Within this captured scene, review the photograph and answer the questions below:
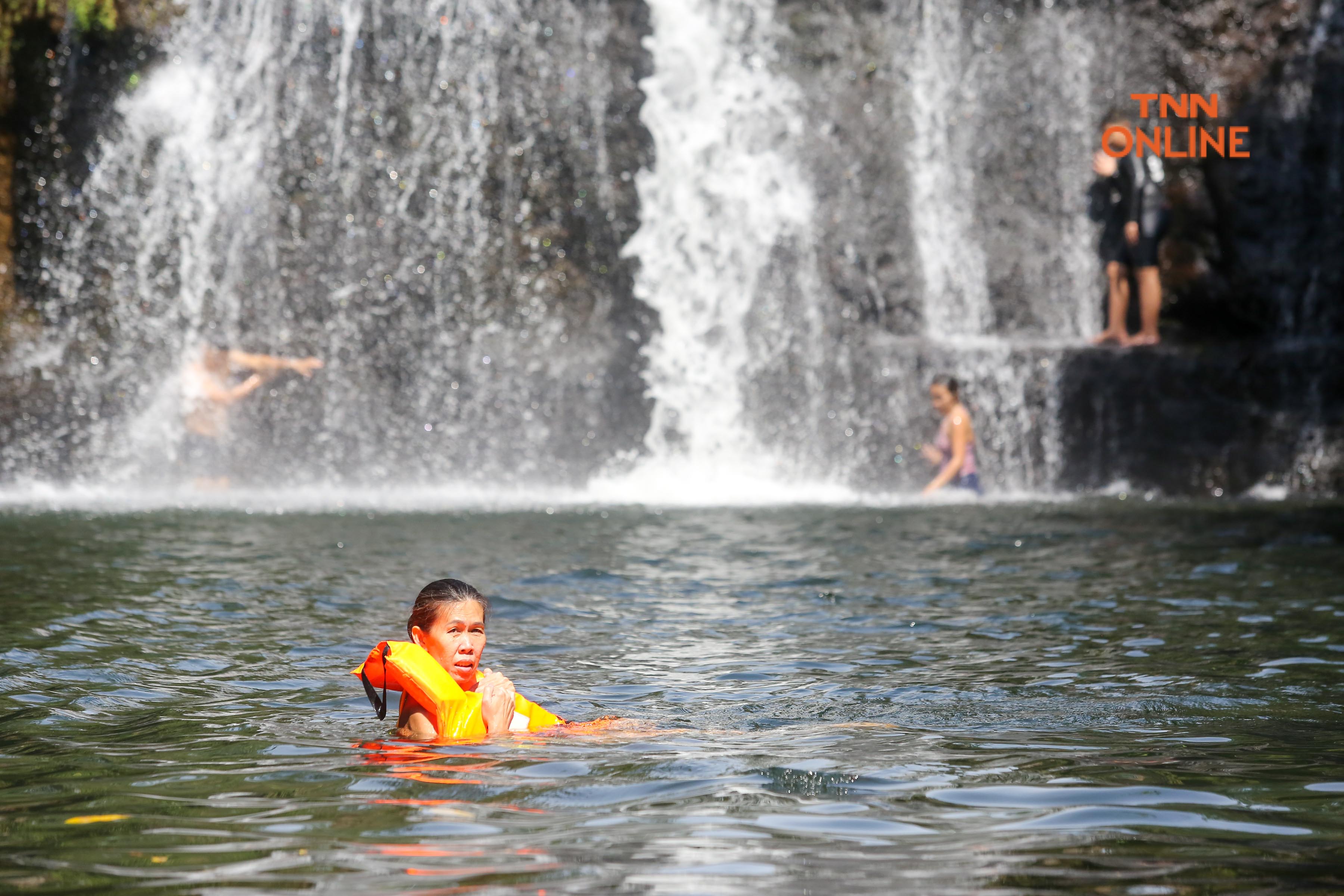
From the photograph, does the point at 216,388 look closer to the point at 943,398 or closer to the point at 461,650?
the point at 943,398

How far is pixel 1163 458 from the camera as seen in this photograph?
58.0ft

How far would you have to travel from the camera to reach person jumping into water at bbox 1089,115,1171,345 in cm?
1831

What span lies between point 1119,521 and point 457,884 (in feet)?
34.7

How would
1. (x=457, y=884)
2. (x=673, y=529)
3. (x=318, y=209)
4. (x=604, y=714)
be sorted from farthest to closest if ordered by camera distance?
(x=318, y=209)
(x=673, y=529)
(x=604, y=714)
(x=457, y=884)

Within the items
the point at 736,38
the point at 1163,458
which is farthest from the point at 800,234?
the point at 1163,458

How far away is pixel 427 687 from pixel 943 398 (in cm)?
1067

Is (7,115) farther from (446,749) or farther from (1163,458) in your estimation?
(446,749)

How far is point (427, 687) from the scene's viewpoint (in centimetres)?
514

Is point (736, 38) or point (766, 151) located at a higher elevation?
point (736, 38)

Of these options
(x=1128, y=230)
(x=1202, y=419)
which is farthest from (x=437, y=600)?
(x=1128, y=230)

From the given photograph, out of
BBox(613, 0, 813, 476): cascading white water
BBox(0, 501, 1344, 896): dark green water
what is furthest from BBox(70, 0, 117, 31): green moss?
BBox(0, 501, 1344, 896): dark green water

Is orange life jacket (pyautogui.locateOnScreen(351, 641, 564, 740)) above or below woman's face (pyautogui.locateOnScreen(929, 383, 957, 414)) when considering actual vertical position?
below

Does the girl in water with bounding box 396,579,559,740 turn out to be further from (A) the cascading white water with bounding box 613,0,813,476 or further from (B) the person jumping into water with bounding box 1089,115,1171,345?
(B) the person jumping into water with bounding box 1089,115,1171,345

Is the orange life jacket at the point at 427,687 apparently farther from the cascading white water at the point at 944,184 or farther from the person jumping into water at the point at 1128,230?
the cascading white water at the point at 944,184
